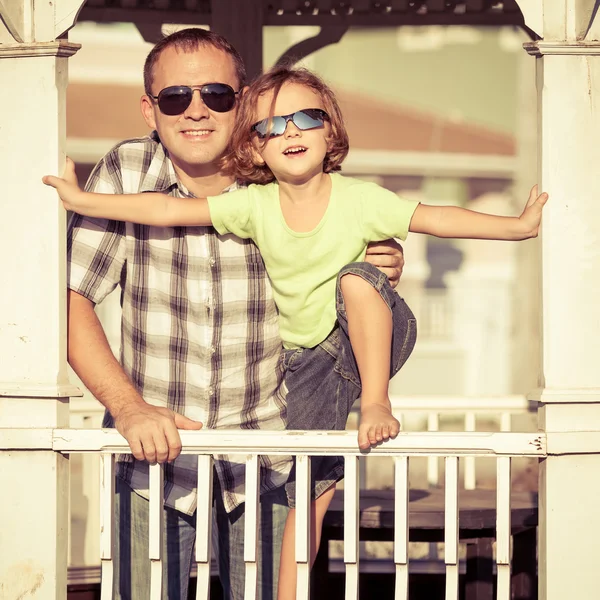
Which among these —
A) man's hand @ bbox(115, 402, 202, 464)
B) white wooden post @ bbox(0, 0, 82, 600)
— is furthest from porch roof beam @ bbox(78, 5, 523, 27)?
man's hand @ bbox(115, 402, 202, 464)

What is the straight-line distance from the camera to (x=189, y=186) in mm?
4145

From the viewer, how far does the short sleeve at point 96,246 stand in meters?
4.04

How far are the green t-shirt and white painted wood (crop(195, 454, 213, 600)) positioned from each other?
65 centimetres

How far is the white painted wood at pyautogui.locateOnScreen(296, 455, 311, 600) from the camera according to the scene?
149 inches

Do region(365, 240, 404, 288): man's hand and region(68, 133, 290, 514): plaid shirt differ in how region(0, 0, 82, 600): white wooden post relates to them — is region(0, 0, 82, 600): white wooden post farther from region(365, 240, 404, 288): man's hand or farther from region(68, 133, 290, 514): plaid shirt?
region(365, 240, 404, 288): man's hand

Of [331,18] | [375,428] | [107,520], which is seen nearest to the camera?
[375,428]

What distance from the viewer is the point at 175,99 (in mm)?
4012

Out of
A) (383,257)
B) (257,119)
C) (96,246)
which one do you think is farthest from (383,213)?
(96,246)

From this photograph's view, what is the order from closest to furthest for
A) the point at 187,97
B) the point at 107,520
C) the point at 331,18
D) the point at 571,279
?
1. the point at 571,279
2. the point at 107,520
3. the point at 187,97
4. the point at 331,18

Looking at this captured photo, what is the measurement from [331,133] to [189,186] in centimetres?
58

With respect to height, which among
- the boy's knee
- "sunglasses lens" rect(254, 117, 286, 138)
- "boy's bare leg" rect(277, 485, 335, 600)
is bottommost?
"boy's bare leg" rect(277, 485, 335, 600)

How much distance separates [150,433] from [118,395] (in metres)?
0.24

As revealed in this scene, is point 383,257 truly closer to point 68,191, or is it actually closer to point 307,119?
point 307,119

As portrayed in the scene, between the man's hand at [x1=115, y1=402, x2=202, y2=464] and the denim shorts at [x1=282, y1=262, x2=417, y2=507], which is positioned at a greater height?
the denim shorts at [x1=282, y1=262, x2=417, y2=507]
